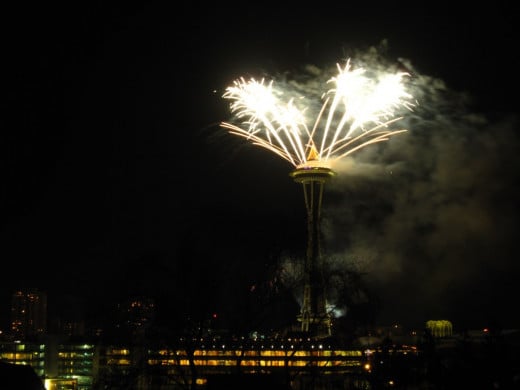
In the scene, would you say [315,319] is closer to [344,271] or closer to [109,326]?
[344,271]

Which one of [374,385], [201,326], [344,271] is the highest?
[344,271]

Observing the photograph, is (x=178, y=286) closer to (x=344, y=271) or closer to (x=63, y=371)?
(x=344, y=271)

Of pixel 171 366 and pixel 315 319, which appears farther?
pixel 171 366

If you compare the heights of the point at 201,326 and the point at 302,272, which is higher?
the point at 302,272

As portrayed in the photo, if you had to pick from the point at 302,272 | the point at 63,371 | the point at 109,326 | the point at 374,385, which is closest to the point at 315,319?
the point at 302,272

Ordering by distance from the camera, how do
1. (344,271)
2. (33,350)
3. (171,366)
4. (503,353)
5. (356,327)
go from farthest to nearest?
1. (33,350)
2. (356,327)
3. (171,366)
4. (344,271)
5. (503,353)

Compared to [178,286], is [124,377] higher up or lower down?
lower down

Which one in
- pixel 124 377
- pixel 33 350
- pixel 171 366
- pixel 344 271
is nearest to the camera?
pixel 124 377

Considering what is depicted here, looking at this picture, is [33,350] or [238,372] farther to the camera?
[33,350]

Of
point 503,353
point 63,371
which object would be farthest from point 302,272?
point 63,371
